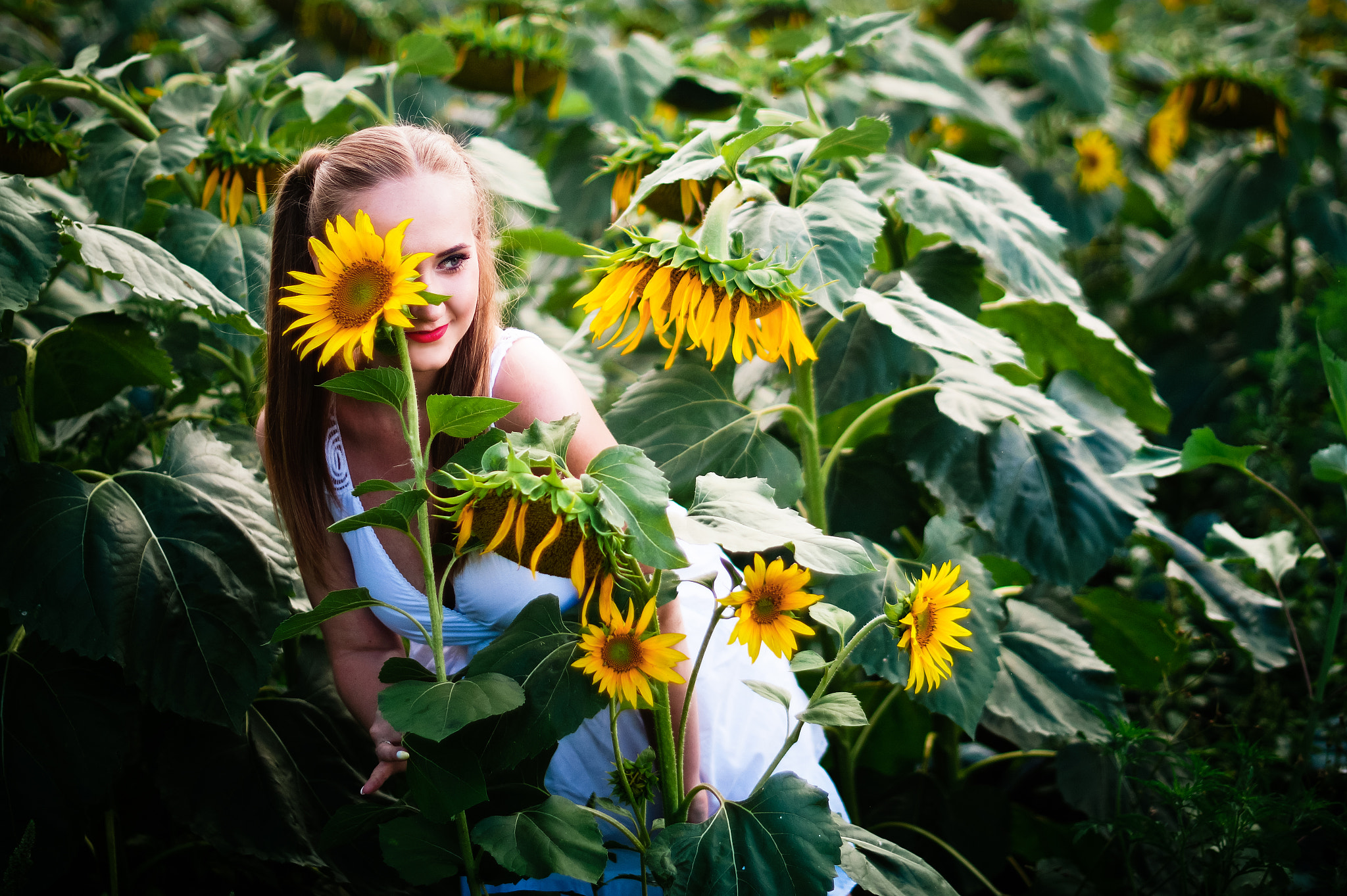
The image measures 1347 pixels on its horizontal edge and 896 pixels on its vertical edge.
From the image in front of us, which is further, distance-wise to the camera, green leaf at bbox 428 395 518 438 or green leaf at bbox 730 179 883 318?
green leaf at bbox 730 179 883 318

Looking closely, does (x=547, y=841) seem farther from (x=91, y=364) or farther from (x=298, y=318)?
(x=91, y=364)

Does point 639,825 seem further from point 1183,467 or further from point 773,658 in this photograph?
point 1183,467

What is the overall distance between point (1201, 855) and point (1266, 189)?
170cm

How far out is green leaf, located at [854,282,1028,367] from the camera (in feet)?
3.51

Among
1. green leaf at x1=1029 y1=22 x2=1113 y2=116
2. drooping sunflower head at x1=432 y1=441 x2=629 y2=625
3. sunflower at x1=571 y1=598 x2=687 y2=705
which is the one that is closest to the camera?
drooping sunflower head at x1=432 y1=441 x2=629 y2=625

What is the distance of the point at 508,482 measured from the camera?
2.25 feet

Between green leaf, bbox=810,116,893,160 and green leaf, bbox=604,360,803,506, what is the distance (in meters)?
0.32

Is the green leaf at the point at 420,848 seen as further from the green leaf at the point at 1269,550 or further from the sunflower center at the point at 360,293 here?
the green leaf at the point at 1269,550

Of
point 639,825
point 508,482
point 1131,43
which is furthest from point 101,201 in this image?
point 1131,43

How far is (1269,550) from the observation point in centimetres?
148

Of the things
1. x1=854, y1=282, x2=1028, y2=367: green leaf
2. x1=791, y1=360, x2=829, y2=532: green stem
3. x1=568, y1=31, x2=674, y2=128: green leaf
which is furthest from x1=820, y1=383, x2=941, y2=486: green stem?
x1=568, y1=31, x2=674, y2=128: green leaf

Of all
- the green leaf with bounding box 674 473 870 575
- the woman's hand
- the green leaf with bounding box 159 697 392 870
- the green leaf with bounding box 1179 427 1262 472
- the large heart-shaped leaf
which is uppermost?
the green leaf with bounding box 674 473 870 575

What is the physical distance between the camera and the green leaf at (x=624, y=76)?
2.20 metres

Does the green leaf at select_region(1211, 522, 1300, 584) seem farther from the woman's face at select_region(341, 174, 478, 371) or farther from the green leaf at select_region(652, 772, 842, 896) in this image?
the woman's face at select_region(341, 174, 478, 371)
